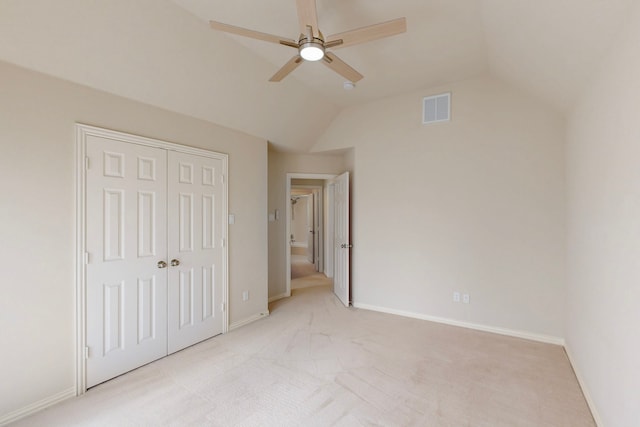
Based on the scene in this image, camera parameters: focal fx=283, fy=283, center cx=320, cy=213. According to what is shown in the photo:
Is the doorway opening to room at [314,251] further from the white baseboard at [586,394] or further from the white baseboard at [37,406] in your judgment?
the white baseboard at [586,394]

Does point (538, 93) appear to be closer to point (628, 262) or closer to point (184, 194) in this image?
point (628, 262)

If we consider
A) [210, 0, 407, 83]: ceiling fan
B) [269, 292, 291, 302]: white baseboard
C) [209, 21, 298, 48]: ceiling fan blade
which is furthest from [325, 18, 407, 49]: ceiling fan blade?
[269, 292, 291, 302]: white baseboard

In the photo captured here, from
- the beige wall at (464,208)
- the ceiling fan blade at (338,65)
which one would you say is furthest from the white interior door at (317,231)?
the ceiling fan blade at (338,65)

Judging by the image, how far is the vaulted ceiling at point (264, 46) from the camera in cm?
194

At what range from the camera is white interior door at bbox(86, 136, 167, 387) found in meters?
2.47

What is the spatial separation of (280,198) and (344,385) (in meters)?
3.31

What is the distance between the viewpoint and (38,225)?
2168 mm

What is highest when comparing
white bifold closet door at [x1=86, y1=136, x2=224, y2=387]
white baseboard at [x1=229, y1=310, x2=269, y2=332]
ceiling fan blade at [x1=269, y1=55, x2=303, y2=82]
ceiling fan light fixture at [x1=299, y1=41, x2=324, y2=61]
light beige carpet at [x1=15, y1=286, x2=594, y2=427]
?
ceiling fan blade at [x1=269, y1=55, x2=303, y2=82]

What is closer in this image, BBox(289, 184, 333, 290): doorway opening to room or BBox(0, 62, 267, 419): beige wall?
BBox(0, 62, 267, 419): beige wall

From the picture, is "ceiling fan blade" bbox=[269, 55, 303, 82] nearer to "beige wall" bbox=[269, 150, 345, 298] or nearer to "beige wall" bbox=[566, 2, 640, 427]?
"beige wall" bbox=[566, 2, 640, 427]

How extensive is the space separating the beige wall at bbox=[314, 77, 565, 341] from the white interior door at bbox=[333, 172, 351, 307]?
17 cm

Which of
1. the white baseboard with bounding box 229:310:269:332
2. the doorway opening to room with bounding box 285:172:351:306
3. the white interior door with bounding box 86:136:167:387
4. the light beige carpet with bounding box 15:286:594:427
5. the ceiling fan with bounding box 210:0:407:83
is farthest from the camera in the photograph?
the doorway opening to room with bounding box 285:172:351:306

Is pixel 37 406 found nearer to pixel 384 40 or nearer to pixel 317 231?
pixel 384 40

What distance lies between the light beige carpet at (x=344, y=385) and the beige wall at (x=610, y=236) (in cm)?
45
